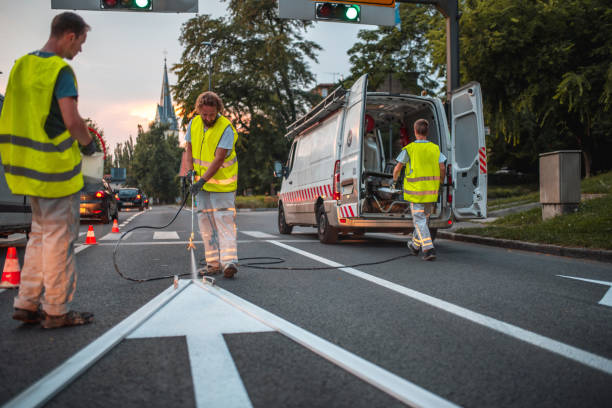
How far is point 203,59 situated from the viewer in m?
35.3

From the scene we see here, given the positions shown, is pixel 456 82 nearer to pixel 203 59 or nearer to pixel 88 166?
pixel 88 166

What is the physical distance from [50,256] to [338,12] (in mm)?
9819

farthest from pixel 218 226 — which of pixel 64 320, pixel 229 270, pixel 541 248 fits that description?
pixel 541 248

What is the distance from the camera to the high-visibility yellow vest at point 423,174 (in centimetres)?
777

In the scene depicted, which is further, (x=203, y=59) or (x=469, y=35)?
(x=203, y=59)

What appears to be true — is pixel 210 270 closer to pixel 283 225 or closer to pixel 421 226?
pixel 421 226

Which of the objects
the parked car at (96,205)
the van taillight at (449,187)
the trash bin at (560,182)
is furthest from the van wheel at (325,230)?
the parked car at (96,205)

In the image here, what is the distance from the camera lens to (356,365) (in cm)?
288

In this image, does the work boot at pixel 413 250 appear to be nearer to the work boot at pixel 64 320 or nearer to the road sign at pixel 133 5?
the work boot at pixel 64 320

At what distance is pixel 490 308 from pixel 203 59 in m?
33.6

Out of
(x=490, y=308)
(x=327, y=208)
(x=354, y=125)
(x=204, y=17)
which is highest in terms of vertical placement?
(x=204, y=17)

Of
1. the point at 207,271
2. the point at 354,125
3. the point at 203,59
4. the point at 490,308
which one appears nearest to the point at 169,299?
the point at 207,271

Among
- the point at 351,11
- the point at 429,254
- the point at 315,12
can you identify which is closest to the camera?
the point at 429,254

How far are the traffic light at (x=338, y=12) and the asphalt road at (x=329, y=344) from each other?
7525 millimetres
